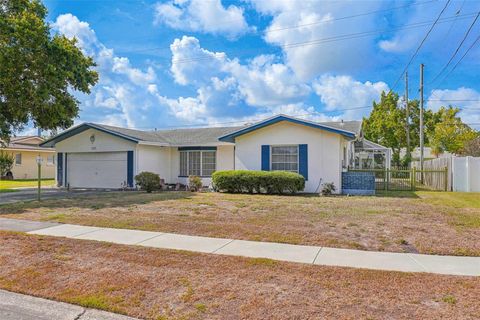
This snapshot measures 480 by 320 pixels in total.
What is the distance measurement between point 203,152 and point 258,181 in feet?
17.6

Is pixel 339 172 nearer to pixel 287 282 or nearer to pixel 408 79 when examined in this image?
pixel 287 282

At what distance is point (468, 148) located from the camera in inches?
1251

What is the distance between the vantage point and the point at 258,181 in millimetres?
16891

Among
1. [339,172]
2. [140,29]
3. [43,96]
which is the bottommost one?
[339,172]

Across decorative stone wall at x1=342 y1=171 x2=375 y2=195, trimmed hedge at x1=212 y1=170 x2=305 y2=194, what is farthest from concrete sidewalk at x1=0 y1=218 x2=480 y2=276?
decorative stone wall at x1=342 y1=171 x2=375 y2=195

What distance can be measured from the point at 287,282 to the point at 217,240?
264 cm

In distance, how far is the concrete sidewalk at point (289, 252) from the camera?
A: 5.54 meters

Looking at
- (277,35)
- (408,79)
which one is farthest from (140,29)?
(408,79)

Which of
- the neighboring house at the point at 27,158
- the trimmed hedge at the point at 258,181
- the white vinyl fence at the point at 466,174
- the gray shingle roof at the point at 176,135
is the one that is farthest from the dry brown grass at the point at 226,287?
the neighboring house at the point at 27,158

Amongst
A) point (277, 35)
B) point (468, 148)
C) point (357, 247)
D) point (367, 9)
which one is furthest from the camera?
point (468, 148)

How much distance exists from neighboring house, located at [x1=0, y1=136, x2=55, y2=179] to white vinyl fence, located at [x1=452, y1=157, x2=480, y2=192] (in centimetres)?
3120

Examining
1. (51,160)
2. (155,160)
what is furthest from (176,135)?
(51,160)

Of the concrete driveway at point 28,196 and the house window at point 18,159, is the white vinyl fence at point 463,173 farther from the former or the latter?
the house window at point 18,159

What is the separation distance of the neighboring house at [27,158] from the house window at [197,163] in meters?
16.9
